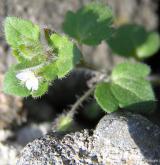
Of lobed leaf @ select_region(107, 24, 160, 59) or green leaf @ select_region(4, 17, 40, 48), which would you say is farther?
lobed leaf @ select_region(107, 24, 160, 59)

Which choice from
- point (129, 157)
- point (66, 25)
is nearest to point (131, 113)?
point (129, 157)

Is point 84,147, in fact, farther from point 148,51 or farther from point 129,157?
point 148,51

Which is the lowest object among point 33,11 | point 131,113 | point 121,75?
point 131,113

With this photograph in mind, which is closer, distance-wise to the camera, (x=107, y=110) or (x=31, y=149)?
(x=31, y=149)

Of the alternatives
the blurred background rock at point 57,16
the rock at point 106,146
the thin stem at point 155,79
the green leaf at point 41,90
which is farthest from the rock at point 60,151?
the thin stem at point 155,79

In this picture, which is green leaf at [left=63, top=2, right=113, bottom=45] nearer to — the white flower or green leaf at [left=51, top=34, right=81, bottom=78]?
green leaf at [left=51, top=34, right=81, bottom=78]

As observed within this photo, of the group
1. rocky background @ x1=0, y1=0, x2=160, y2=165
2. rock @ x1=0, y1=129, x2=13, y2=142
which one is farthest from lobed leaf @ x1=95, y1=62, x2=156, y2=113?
rock @ x1=0, y1=129, x2=13, y2=142

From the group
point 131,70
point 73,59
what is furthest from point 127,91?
point 73,59
